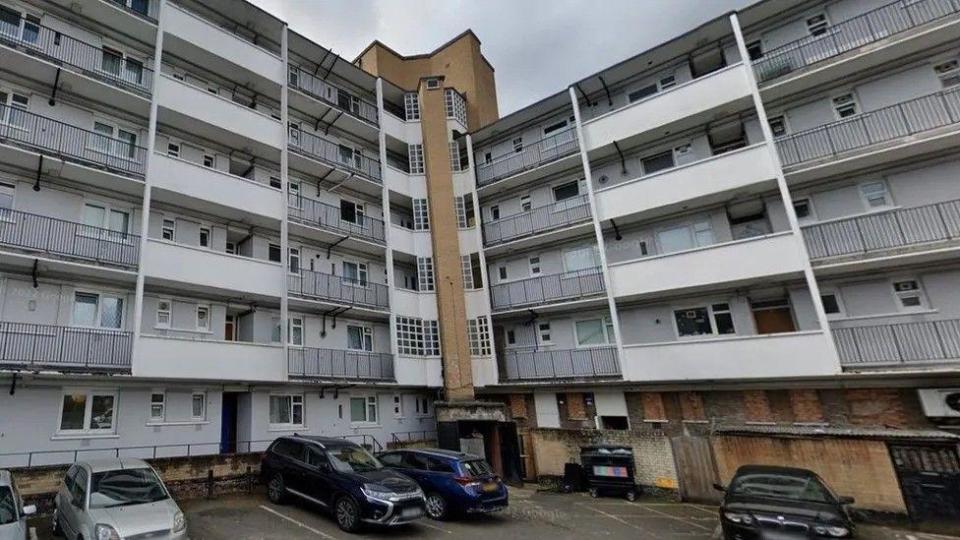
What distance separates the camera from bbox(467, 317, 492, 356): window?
21297 millimetres

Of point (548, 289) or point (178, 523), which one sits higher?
point (548, 289)

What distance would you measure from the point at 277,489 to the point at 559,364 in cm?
1102

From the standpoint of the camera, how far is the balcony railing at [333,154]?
66.8 ft

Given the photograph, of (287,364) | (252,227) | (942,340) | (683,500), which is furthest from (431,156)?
(942,340)

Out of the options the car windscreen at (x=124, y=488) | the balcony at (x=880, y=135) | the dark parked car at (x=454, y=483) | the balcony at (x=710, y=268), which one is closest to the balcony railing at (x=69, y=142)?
the car windscreen at (x=124, y=488)

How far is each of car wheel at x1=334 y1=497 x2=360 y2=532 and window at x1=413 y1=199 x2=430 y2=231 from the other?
1480cm

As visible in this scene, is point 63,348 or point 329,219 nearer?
point 63,348

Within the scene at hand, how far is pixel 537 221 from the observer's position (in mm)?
21609

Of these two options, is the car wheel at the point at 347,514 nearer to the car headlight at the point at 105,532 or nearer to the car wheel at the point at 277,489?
the car wheel at the point at 277,489

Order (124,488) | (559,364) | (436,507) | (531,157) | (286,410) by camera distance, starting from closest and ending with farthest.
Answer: (124,488) → (436,507) → (286,410) → (559,364) → (531,157)

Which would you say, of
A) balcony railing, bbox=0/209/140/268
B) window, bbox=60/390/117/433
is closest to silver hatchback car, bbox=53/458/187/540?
window, bbox=60/390/117/433

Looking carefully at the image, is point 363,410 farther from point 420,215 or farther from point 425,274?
point 420,215

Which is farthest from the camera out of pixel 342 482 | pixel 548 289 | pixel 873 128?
pixel 548 289

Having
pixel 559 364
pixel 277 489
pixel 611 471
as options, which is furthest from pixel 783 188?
pixel 277 489
